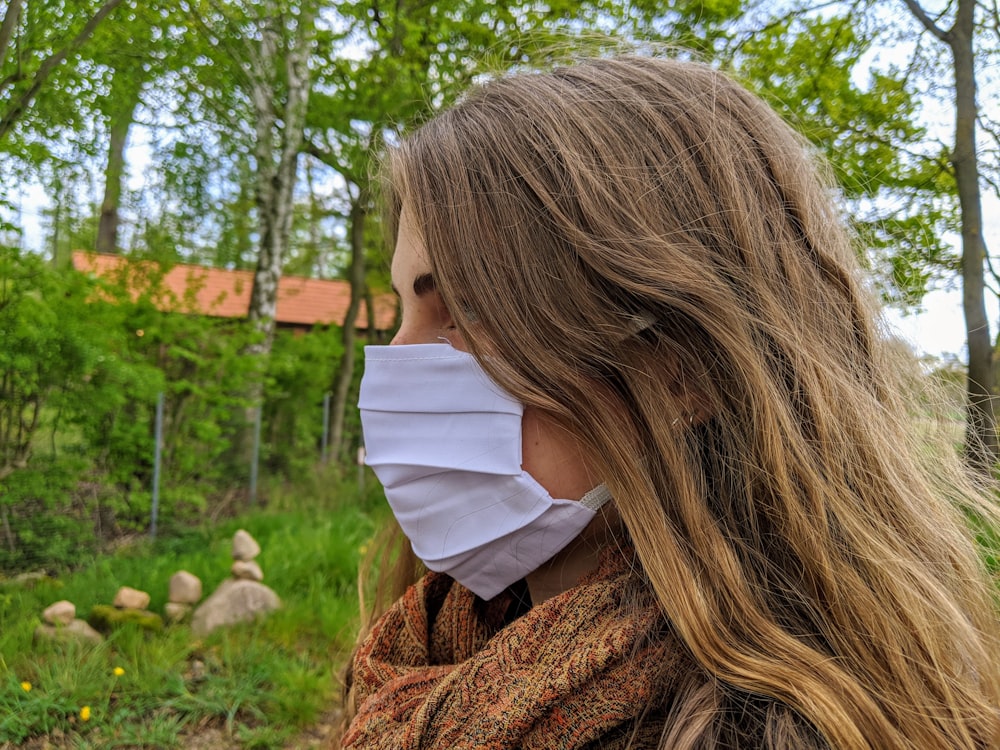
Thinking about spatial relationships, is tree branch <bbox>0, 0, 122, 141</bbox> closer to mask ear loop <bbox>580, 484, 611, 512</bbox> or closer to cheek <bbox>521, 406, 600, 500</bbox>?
cheek <bbox>521, 406, 600, 500</bbox>

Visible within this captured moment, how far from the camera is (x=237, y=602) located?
407cm

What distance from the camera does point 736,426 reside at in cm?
97

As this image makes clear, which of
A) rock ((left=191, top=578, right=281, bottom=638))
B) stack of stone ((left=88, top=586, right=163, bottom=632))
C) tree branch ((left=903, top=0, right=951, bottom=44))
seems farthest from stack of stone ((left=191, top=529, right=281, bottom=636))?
tree branch ((left=903, top=0, right=951, bottom=44))

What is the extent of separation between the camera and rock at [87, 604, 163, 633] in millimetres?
3664

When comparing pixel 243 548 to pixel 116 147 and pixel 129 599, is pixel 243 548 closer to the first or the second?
pixel 129 599

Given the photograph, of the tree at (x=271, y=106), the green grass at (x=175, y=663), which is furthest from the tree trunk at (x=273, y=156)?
the green grass at (x=175, y=663)

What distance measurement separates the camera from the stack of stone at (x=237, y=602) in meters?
3.93

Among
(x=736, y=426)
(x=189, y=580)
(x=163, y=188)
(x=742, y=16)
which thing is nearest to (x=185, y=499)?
(x=189, y=580)

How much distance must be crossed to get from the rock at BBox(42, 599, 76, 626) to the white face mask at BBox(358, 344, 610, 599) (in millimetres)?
3229

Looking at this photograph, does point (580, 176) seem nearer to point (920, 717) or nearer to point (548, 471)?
point (548, 471)

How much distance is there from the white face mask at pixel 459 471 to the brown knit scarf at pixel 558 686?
113 millimetres

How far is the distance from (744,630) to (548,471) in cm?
A: 34

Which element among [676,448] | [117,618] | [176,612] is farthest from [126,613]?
[676,448]

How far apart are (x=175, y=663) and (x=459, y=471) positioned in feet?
10.3
